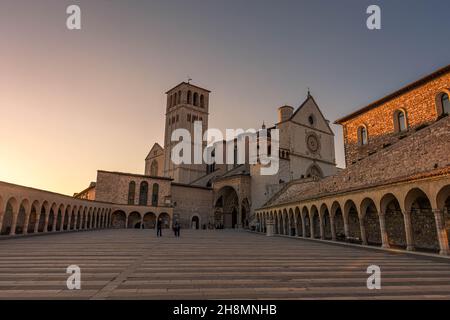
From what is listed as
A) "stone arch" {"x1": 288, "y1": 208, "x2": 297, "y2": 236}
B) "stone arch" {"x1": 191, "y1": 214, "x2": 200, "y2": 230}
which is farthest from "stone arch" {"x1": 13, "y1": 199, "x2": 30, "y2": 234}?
"stone arch" {"x1": 191, "y1": 214, "x2": 200, "y2": 230}

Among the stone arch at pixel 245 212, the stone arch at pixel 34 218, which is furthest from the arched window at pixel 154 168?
the stone arch at pixel 34 218

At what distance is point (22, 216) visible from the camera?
2453 centimetres

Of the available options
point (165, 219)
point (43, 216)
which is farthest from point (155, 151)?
point (43, 216)

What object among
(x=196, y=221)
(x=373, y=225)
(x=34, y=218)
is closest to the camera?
(x=373, y=225)

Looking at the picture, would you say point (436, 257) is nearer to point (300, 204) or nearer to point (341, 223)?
point (341, 223)

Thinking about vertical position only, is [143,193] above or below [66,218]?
above

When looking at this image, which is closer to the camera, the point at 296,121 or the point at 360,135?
the point at 360,135

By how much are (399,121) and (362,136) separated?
13.8 feet

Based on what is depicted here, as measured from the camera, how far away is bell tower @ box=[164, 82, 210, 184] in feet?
194

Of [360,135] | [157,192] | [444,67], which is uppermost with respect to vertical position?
[444,67]

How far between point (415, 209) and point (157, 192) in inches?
1455

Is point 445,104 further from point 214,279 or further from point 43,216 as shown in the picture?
point 43,216

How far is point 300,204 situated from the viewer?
2594 cm
